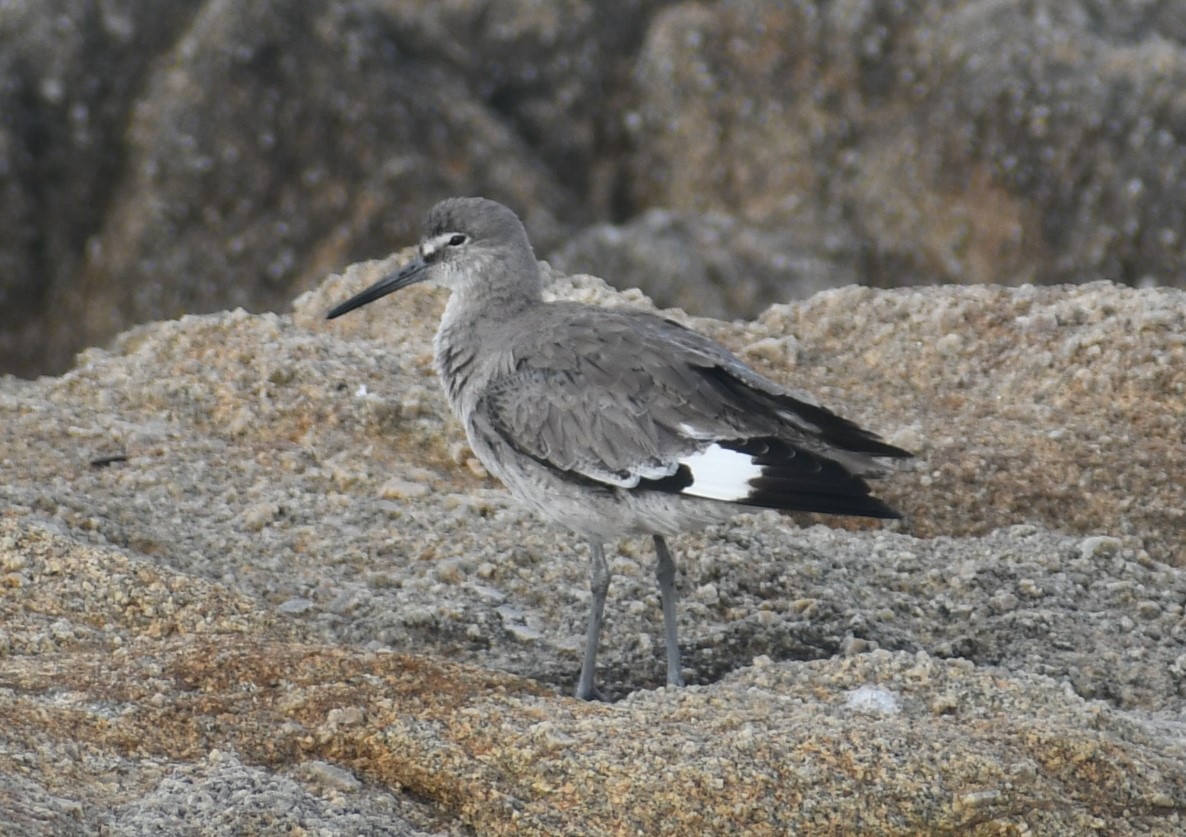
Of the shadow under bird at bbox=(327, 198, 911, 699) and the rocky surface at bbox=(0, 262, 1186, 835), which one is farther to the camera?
the shadow under bird at bbox=(327, 198, 911, 699)

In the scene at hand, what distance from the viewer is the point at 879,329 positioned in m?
7.47

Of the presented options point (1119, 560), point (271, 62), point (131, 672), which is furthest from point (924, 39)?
point (131, 672)

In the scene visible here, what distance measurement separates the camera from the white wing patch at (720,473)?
478cm

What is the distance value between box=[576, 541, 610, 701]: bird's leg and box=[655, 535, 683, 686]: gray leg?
162 millimetres

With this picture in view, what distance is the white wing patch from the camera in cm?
478

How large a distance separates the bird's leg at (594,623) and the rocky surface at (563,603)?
0.22m

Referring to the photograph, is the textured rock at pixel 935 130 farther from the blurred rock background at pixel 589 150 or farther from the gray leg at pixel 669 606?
the gray leg at pixel 669 606

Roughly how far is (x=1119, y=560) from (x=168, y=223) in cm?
739

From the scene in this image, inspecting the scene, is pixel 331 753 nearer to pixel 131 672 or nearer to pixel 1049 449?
pixel 131 672

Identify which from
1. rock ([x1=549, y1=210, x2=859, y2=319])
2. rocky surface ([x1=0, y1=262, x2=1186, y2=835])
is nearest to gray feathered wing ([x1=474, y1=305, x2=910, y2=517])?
rocky surface ([x1=0, y1=262, x2=1186, y2=835])

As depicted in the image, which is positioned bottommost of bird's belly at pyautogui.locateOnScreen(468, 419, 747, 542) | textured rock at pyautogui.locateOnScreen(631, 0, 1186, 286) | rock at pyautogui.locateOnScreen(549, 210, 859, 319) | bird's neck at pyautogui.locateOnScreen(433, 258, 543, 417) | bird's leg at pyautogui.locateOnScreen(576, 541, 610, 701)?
bird's leg at pyautogui.locateOnScreen(576, 541, 610, 701)

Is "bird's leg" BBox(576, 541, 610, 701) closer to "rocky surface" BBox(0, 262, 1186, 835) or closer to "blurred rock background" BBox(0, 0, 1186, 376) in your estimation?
"rocky surface" BBox(0, 262, 1186, 835)

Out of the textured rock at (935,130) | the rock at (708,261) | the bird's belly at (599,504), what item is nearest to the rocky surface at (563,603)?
the bird's belly at (599,504)

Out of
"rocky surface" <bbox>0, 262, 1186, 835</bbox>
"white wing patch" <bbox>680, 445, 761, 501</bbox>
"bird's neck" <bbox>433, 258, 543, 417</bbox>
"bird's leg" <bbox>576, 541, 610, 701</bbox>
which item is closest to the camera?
"rocky surface" <bbox>0, 262, 1186, 835</bbox>
